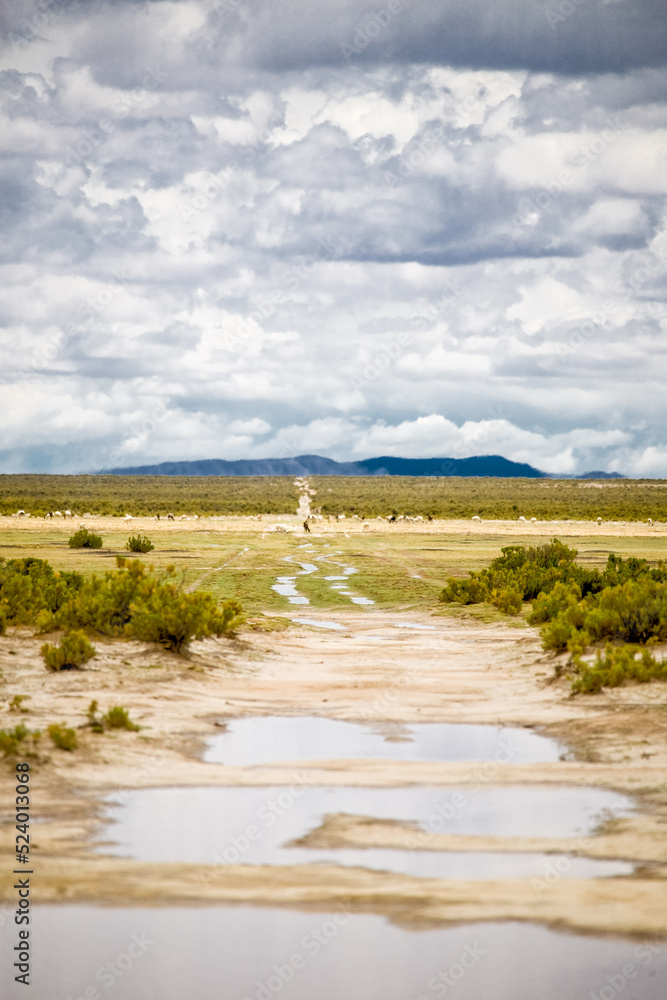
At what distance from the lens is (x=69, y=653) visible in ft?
45.9

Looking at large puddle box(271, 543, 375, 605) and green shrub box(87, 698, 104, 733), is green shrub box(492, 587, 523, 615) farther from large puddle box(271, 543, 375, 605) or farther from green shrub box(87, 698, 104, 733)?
green shrub box(87, 698, 104, 733)

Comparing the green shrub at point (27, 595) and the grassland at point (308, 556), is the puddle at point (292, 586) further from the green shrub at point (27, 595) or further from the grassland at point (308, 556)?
the green shrub at point (27, 595)

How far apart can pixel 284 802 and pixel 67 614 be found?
8612 millimetres

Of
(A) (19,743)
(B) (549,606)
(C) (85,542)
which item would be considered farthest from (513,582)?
(C) (85,542)

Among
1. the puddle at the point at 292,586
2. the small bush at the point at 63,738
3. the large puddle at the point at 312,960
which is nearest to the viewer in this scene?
the large puddle at the point at 312,960

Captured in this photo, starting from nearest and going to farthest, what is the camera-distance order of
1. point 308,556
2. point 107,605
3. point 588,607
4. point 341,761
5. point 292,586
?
1. point 341,761
2. point 107,605
3. point 588,607
4. point 292,586
5. point 308,556

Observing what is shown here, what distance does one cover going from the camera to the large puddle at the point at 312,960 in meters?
5.74

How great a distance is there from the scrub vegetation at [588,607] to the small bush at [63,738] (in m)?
6.56

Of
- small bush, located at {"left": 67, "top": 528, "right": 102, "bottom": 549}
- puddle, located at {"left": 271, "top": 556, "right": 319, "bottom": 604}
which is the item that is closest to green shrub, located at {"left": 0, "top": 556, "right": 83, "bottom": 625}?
puddle, located at {"left": 271, "top": 556, "right": 319, "bottom": 604}

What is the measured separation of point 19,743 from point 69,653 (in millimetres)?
4378

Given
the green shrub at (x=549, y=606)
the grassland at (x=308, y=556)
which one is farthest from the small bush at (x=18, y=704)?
the green shrub at (x=549, y=606)

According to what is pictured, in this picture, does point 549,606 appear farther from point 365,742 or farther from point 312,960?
point 312,960

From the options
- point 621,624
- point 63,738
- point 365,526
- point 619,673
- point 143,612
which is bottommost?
point 619,673

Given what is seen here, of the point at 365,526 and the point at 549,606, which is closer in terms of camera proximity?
the point at 549,606
